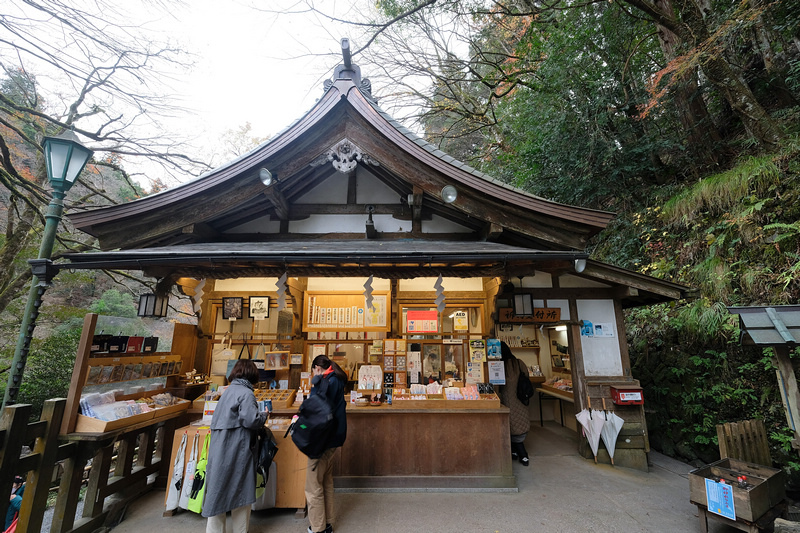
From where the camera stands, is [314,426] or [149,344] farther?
[149,344]

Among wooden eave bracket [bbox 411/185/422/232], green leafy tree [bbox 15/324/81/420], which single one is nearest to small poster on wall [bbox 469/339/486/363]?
wooden eave bracket [bbox 411/185/422/232]

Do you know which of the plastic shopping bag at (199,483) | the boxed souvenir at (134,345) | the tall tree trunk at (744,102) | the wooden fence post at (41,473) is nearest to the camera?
the wooden fence post at (41,473)

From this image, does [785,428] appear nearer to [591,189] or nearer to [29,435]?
[591,189]

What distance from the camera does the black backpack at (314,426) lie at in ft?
12.4

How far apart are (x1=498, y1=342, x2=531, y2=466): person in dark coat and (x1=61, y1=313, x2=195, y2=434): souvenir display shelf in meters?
5.82

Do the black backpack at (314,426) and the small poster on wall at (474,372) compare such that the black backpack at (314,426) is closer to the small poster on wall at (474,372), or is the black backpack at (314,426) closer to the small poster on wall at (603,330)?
the small poster on wall at (474,372)

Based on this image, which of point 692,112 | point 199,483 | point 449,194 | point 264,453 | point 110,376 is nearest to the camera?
point 264,453

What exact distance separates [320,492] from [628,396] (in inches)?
220

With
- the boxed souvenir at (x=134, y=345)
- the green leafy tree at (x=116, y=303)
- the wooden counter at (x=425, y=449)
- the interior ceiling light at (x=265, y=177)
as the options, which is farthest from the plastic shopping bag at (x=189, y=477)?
the green leafy tree at (x=116, y=303)

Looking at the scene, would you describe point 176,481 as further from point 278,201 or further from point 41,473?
point 278,201

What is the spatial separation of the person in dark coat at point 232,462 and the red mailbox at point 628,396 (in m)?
6.10

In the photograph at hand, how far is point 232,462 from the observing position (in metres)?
3.53

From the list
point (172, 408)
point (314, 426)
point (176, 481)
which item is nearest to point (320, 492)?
point (314, 426)

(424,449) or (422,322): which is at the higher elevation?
(422,322)
